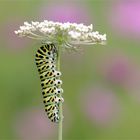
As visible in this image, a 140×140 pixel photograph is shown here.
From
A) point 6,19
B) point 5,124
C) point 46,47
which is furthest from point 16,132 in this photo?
point 46,47

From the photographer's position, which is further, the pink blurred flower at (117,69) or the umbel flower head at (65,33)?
the pink blurred flower at (117,69)

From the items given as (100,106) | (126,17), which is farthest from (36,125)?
(126,17)

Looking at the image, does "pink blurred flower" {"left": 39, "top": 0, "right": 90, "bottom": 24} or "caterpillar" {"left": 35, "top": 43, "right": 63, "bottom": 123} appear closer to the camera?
"caterpillar" {"left": 35, "top": 43, "right": 63, "bottom": 123}

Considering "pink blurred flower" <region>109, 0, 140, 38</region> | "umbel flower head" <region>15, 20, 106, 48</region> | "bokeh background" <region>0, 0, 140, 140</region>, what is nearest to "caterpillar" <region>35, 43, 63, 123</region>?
"umbel flower head" <region>15, 20, 106, 48</region>

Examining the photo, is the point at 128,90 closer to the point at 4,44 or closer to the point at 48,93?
the point at 4,44

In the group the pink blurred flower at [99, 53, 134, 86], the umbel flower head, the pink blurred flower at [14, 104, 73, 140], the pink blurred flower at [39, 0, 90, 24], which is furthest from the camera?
the pink blurred flower at [39, 0, 90, 24]

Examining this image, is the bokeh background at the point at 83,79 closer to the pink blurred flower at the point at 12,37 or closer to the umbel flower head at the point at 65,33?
the pink blurred flower at the point at 12,37

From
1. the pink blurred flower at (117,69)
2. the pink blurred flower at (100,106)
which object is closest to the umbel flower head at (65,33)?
the pink blurred flower at (100,106)

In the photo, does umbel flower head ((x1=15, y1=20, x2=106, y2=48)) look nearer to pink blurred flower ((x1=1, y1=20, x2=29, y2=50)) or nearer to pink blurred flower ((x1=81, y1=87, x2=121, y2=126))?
pink blurred flower ((x1=81, y1=87, x2=121, y2=126))

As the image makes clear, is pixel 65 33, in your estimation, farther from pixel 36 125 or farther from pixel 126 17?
pixel 126 17
